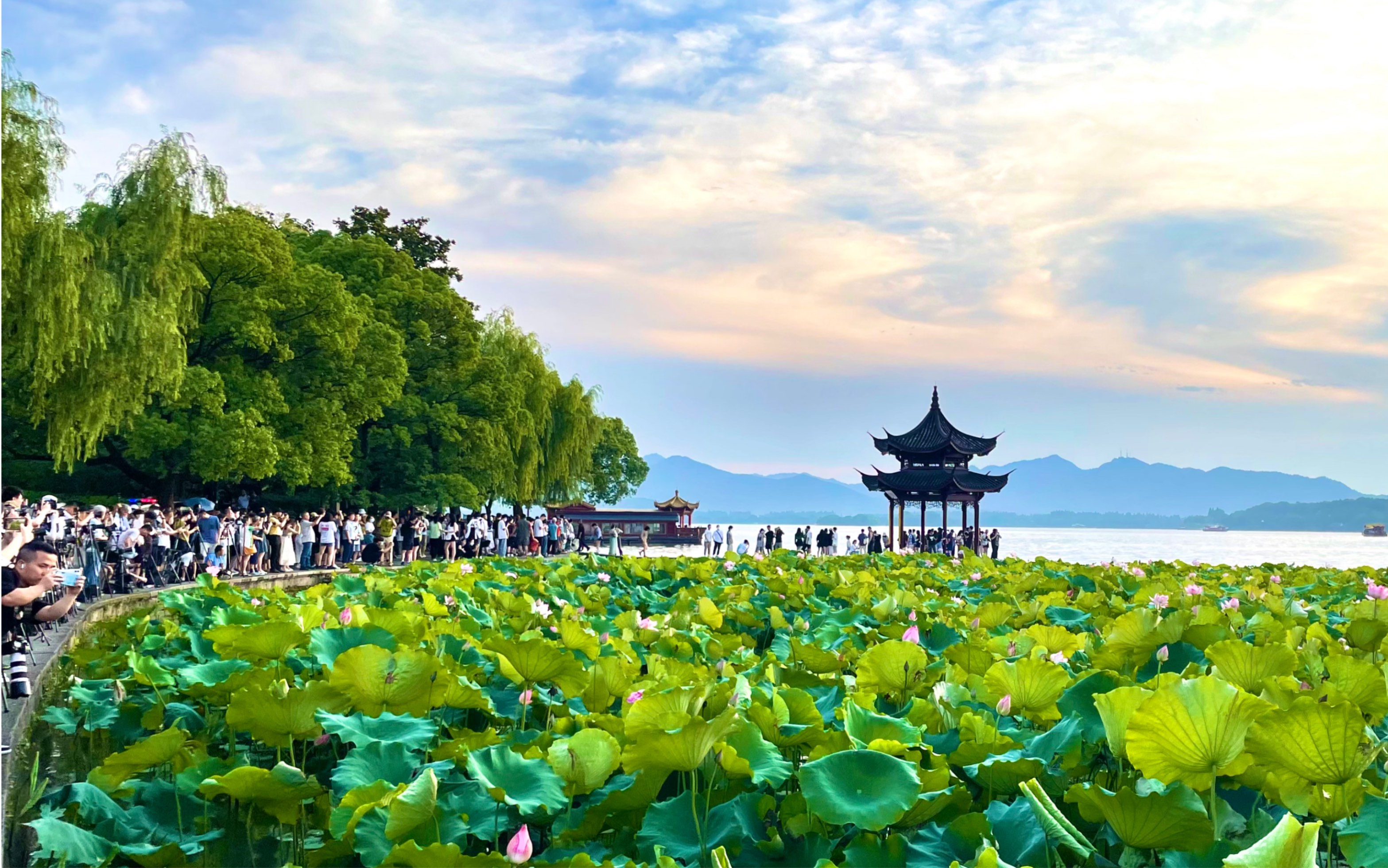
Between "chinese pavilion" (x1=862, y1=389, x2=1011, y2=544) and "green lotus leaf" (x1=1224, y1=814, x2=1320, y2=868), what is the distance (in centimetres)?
4217

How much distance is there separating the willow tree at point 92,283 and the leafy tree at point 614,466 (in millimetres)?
49202

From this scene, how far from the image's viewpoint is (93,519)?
16.3m

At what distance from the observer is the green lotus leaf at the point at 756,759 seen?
2.38 metres

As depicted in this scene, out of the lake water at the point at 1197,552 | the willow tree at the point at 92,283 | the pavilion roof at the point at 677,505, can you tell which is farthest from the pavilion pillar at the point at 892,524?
the willow tree at the point at 92,283

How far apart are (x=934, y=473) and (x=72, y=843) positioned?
139ft

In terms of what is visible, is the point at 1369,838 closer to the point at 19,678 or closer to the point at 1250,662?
the point at 1250,662

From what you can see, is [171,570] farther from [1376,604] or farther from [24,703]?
[1376,604]

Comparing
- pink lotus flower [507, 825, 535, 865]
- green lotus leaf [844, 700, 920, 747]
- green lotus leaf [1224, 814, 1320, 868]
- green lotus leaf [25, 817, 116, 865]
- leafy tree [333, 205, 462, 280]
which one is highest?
leafy tree [333, 205, 462, 280]

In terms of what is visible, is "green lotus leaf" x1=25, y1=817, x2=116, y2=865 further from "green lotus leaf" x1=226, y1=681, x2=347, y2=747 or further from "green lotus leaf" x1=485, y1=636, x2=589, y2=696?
"green lotus leaf" x1=485, y1=636, x2=589, y2=696

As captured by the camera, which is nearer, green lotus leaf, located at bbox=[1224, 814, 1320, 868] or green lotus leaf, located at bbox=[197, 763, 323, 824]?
green lotus leaf, located at bbox=[1224, 814, 1320, 868]

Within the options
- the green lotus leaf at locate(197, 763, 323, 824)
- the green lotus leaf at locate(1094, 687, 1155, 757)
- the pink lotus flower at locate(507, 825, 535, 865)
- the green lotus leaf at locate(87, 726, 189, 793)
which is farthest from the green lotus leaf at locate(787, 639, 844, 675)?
the pink lotus flower at locate(507, 825, 535, 865)

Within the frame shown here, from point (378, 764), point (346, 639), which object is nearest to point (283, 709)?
point (378, 764)

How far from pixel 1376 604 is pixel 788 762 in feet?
13.6

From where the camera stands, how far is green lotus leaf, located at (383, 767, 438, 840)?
206 cm
